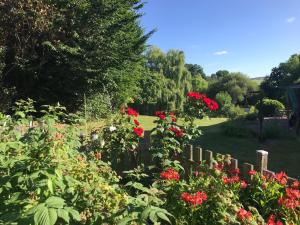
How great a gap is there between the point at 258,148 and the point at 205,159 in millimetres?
6553

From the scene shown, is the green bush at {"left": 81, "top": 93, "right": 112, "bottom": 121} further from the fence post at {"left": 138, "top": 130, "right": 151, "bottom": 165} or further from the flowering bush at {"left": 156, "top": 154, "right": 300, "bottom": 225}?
the flowering bush at {"left": 156, "top": 154, "right": 300, "bottom": 225}

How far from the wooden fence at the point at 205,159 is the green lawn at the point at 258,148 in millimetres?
3316

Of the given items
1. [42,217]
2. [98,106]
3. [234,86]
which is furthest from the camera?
[234,86]

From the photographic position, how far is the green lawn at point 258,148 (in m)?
8.50

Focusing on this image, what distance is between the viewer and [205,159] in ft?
15.0

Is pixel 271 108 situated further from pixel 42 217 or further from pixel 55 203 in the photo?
pixel 42 217

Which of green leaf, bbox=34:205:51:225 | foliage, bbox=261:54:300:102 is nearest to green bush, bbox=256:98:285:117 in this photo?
foliage, bbox=261:54:300:102

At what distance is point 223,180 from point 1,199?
1935 millimetres

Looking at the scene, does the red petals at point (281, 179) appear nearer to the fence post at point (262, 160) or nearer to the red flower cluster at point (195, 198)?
the fence post at point (262, 160)

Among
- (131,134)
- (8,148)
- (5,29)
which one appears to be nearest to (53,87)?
(5,29)

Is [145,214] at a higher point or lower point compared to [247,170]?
→ higher

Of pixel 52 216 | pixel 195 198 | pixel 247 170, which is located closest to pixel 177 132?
pixel 247 170

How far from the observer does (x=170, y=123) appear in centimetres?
504

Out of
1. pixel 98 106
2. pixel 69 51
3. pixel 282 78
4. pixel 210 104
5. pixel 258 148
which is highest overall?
pixel 282 78
